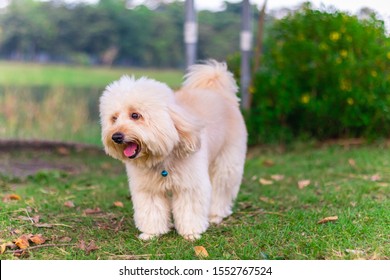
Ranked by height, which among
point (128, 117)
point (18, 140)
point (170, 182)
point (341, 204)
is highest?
point (128, 117)

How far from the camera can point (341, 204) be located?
5.02 m

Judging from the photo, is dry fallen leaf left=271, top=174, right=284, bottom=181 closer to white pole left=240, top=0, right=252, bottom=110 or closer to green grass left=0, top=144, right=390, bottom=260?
green grass left=0, top=144, right=390, bottom=260

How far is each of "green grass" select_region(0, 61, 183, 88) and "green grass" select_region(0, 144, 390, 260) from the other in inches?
97.4

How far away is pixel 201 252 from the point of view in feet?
12.5

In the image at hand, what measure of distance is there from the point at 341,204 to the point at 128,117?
6.92ft

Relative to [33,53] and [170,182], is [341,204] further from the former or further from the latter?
[33,53]

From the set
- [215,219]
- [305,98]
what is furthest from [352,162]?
[215,219]

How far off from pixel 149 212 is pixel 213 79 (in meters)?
1.40

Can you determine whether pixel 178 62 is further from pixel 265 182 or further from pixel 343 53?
pixel 265 182

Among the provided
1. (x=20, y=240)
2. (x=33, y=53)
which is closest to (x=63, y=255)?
(x=20, y=240)

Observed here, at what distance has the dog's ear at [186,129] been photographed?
3.91 meters

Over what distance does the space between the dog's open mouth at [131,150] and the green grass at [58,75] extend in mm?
5970

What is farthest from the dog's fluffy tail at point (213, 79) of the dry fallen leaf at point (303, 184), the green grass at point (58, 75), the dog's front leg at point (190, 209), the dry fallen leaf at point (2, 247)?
the green grass at point (58, 75)

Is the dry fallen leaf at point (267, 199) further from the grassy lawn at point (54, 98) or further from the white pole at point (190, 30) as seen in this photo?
the grassy lawn at point (54, 98)
